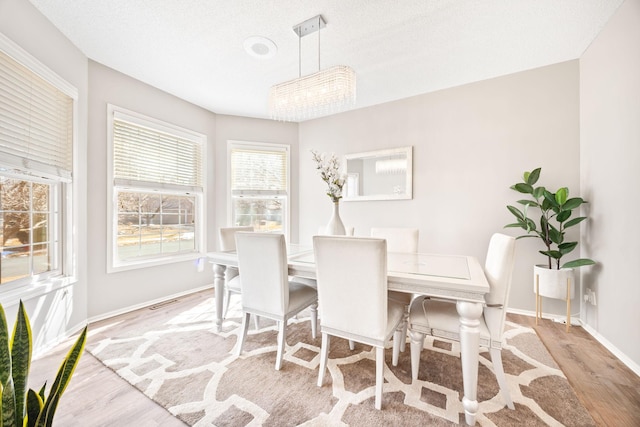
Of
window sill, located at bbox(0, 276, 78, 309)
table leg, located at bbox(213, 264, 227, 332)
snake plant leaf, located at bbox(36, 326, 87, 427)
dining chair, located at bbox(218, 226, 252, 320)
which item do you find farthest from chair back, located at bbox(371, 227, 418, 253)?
window sill, located at bbox(0, 276, 78, 309)

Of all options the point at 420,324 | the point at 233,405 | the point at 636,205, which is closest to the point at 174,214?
the point at 233,405

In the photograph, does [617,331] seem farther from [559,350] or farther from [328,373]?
[328,373]

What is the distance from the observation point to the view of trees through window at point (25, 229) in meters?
1.92

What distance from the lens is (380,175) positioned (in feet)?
11.9

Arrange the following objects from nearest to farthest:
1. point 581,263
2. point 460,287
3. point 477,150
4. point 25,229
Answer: point 460,287 → point 25,229 → point 581,263 → point 477,150

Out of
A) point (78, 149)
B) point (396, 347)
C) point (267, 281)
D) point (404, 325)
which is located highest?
point (78, 149)

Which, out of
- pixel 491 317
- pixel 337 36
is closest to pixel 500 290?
pixel 491 317

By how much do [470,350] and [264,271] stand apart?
1.36m

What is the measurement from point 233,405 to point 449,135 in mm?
3382

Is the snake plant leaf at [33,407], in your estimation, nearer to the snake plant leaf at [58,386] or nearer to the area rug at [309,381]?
the snake plant leaf at [58,386]

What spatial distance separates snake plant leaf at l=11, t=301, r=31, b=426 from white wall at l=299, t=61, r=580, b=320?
3323mm

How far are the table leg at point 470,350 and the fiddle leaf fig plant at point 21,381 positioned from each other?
1.65 m

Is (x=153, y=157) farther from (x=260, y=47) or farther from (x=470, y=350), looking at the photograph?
(x=470, y=350)

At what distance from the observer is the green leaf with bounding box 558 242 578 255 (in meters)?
2.38
